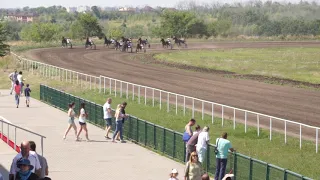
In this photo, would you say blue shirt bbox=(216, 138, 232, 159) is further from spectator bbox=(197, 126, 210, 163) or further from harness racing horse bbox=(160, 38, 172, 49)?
harness racing horse bbox=(160, 38, 172, 49)

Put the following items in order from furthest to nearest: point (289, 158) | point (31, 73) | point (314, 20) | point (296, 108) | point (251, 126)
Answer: point (314, 20)
point (31, 73)
point (296, 108)
point (251, 126)
point (289, 158)

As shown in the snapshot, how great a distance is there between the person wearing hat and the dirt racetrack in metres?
22.3

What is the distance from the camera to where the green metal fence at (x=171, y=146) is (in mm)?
19291

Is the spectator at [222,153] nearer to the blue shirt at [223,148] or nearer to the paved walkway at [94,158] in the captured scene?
the blue shirt at [223,148]

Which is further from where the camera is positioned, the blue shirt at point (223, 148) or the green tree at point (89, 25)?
the green tree at point (89, 25)

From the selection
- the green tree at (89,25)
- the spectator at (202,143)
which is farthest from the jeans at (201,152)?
the green tree at (89,25)

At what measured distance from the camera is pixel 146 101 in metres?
41.9

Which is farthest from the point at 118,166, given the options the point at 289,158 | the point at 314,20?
the point at 314,20

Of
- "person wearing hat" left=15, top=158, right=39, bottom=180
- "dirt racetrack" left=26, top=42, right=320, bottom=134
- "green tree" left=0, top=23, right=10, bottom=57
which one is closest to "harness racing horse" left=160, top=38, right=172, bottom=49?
"dirt racetrack" left=26, top=42, right=320, bottom=134

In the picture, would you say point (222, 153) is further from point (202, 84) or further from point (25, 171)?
point (202, 84)

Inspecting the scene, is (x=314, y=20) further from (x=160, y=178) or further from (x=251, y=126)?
(x=160, y=178)

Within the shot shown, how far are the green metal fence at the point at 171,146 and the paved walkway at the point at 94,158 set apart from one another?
36cm

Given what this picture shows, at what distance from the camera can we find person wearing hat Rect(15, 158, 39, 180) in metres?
13.3

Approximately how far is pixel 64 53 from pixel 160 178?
6106 centimetres
